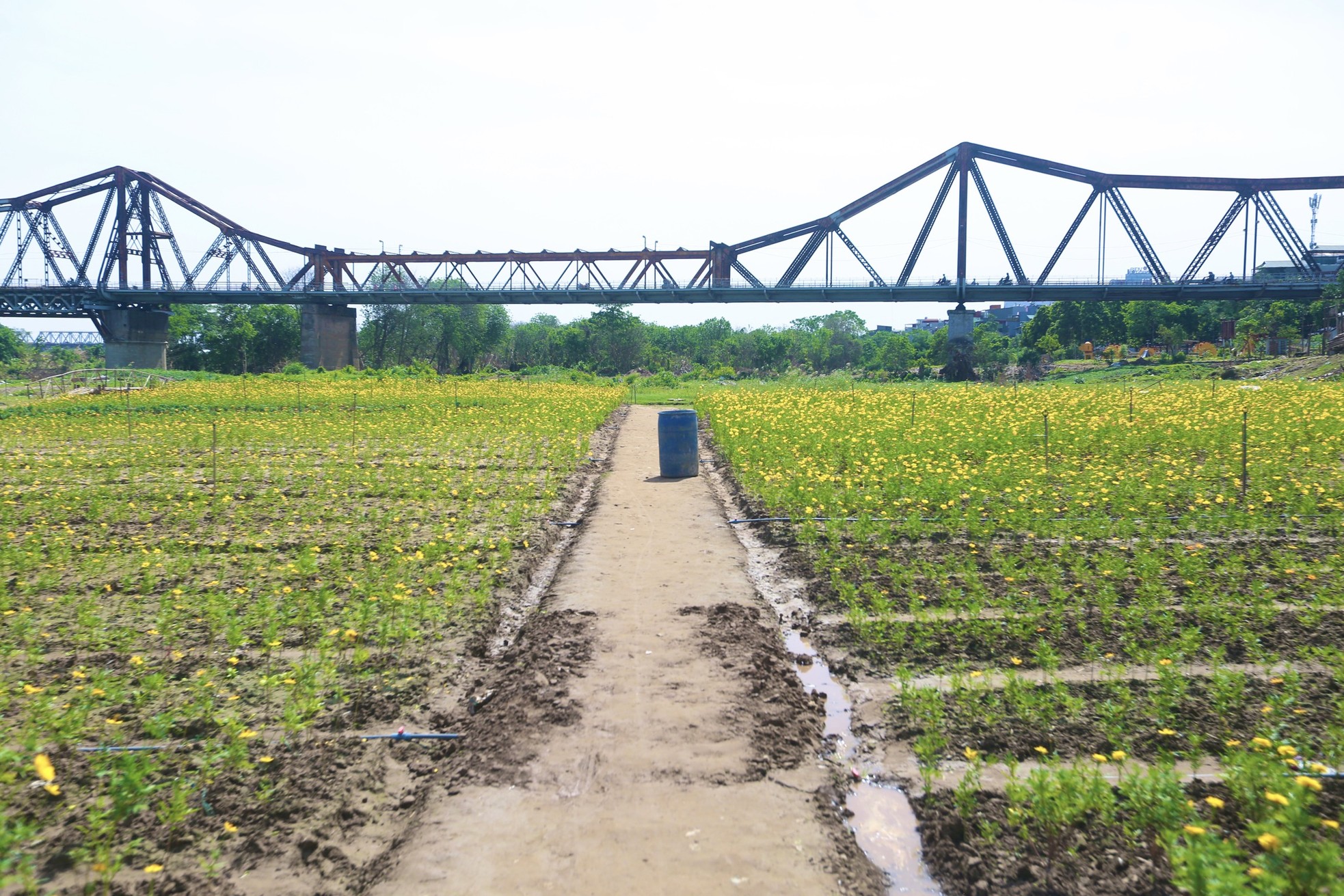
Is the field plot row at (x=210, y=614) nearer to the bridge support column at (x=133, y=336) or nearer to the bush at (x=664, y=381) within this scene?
the bush at (x=664, y=381)

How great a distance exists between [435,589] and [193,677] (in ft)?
7.60

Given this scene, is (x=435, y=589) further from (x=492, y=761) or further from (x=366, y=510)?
(x=366, y=510)

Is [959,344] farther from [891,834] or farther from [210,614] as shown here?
[891,834]

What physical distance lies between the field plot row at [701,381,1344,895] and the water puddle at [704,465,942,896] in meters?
0.11

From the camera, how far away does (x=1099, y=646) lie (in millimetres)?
5816

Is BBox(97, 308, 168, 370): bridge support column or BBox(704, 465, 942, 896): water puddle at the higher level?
BBox(97, 308, 168, 370): bridge support column

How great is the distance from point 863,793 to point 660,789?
102 cm

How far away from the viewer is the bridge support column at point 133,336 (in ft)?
221

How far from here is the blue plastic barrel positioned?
14.8 meters

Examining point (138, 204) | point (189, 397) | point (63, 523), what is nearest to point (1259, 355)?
point (189, 397)

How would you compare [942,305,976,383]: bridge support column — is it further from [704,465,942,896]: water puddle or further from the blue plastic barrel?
[704,465,942,896]: water puddle

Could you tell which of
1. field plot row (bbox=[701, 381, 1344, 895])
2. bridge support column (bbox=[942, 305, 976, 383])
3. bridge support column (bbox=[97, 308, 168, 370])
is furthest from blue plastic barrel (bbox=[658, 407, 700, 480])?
bridge support column (bbox=[97, 308, 168, 370])

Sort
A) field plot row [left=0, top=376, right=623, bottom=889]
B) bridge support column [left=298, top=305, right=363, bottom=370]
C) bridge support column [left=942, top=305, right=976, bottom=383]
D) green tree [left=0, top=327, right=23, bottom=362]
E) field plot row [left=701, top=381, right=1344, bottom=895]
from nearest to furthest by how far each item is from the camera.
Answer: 1. field plot row [left=701, top=381, right=1344, bottom=895]
2. field plot row [left=0, top=376, right=623, bottom=889]
3. bridge support column [left=942, top=305, right=976, bottom=383]
4. bridge support column [left=298, top=305, right=363, bottom=370]
5. green tree [left=0, top=327, right=23, bottom=362]

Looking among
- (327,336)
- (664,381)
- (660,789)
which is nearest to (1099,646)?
(660,789)
